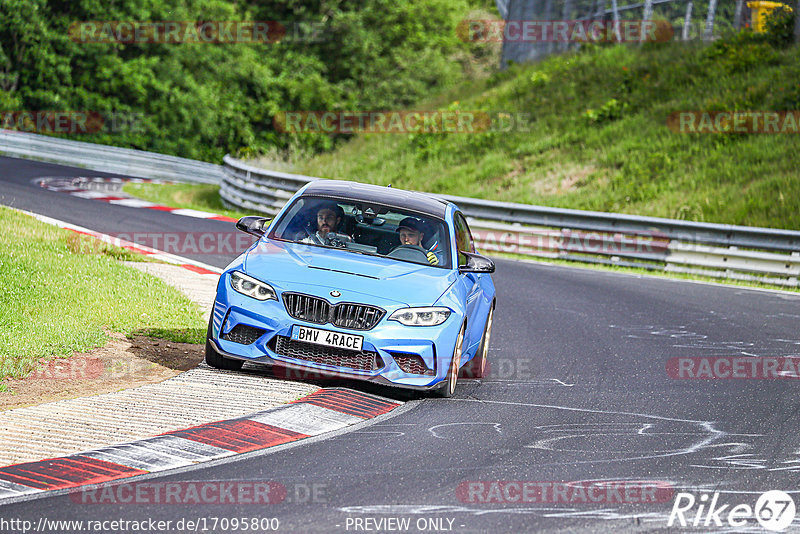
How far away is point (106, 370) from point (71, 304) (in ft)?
7.45

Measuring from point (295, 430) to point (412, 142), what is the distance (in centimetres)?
2782

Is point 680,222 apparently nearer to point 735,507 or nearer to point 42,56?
point 735,507

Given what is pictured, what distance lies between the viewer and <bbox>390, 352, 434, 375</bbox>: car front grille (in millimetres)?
7992

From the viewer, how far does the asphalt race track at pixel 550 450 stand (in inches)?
207

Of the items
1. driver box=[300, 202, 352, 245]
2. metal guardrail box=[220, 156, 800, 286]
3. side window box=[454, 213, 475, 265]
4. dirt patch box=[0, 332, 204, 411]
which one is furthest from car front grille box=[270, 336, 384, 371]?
metal guardrail box=[220, 156, 800, 286]

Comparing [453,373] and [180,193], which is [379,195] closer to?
[453,373]

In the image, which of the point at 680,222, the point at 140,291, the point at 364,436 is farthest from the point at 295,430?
the point at 680,222

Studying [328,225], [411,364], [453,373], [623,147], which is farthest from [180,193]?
[411,364]

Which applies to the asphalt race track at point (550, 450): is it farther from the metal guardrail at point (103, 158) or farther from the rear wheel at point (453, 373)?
the metal guardrail at point (103, 158)

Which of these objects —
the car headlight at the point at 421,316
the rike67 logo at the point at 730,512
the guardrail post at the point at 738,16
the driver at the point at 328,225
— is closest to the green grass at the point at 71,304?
the driver at the point at 328,225

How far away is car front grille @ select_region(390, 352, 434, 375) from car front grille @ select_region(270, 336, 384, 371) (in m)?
0.14

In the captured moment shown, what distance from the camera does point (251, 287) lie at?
322 inches

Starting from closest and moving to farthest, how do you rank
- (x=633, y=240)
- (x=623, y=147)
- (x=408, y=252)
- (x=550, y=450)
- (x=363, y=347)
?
(x=550, y=450) < (x=363, y=347) < (x=408, y=252) < (x=633, y=240) < (x=623, y=147)

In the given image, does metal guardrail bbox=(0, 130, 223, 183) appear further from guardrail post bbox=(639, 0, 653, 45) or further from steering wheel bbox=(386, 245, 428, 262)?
steering wheel bbox=(386, 245, 428, 262)
